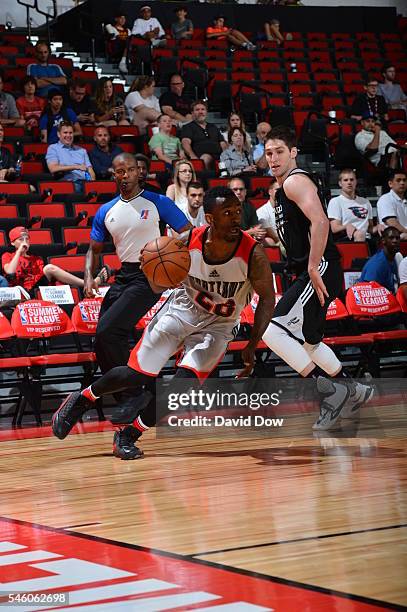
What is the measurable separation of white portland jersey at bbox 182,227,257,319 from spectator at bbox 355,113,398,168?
28.3 ft

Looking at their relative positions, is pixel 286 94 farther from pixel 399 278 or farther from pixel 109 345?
pixel 109 345

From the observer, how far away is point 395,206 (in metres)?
11.0

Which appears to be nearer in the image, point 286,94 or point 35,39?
point 286,94

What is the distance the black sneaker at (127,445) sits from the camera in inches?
219

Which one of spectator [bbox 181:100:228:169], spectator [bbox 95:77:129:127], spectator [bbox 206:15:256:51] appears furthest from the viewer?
spectator [bbox 206:15:256:51]

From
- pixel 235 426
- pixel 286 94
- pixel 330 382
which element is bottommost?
pixel 235 426

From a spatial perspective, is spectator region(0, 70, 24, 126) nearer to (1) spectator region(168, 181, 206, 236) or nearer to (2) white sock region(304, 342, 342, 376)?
(1) spectator region(168, 181, 206, 236)

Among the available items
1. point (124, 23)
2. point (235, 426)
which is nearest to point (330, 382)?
point (235, 426)

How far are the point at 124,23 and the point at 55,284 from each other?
8756 mm

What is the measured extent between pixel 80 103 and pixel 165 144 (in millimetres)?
1563

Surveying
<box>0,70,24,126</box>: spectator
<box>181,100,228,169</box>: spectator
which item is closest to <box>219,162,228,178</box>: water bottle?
<box>181,100,228,169</box>: spectator

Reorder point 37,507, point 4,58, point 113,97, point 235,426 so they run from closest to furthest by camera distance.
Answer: point 37,507
point 235,426
point 113,97
point 4,58

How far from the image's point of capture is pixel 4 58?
1429 centimetres

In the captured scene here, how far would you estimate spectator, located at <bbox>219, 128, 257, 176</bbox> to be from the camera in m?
12.4
